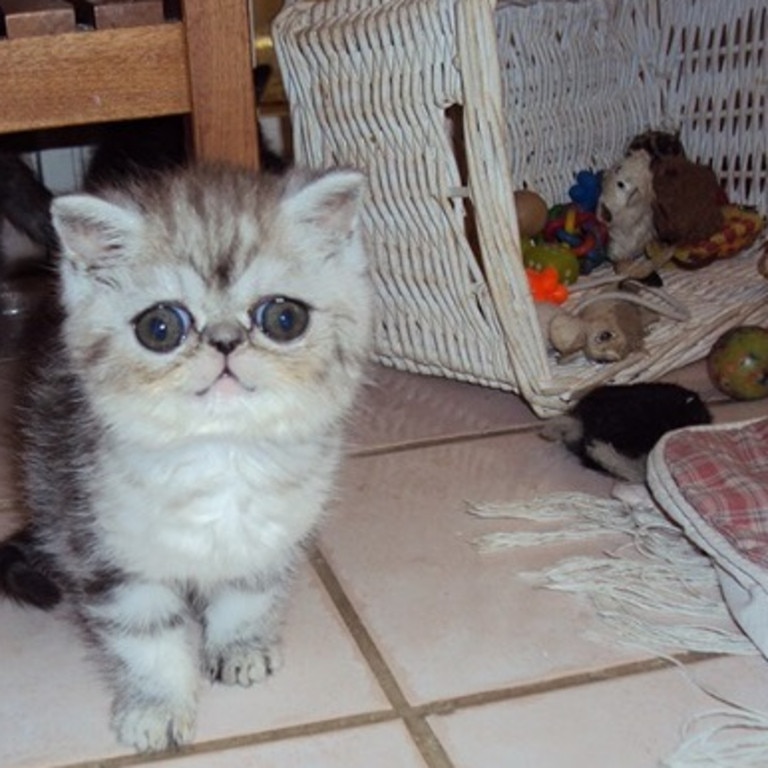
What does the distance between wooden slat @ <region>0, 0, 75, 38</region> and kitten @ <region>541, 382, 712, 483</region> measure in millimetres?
762

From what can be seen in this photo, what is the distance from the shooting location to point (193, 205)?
1175mm

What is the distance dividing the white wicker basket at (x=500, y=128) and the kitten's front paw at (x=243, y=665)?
60cm

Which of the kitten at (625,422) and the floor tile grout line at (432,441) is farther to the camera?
the floor tile grout line at (432,441)

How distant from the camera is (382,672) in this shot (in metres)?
1.32

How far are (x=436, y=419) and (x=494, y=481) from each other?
221 millimetres

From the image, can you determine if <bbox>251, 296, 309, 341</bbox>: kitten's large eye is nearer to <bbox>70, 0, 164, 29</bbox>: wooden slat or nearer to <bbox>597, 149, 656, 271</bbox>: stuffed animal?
<bbox>70, 0, 164, 29</bbox>: wooden slat

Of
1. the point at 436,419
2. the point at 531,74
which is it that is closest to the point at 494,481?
the point at 436,419

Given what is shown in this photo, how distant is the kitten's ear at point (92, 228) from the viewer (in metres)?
1.12

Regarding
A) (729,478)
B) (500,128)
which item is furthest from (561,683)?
(500,128)

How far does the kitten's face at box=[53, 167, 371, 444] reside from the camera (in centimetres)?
112

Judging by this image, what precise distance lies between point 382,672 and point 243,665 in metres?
0.13

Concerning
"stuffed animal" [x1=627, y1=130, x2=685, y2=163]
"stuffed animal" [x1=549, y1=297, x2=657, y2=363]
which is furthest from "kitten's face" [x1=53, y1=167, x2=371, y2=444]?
"stuffed animal" [x1=627, y1=130, x2=685, y2=163]

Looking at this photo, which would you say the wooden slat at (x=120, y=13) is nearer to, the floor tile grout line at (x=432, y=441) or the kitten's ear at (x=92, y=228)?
the kitten's ear at (x=92, y=228)

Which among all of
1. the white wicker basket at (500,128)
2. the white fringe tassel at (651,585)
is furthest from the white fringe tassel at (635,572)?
the white wicker basket at (500,128)
